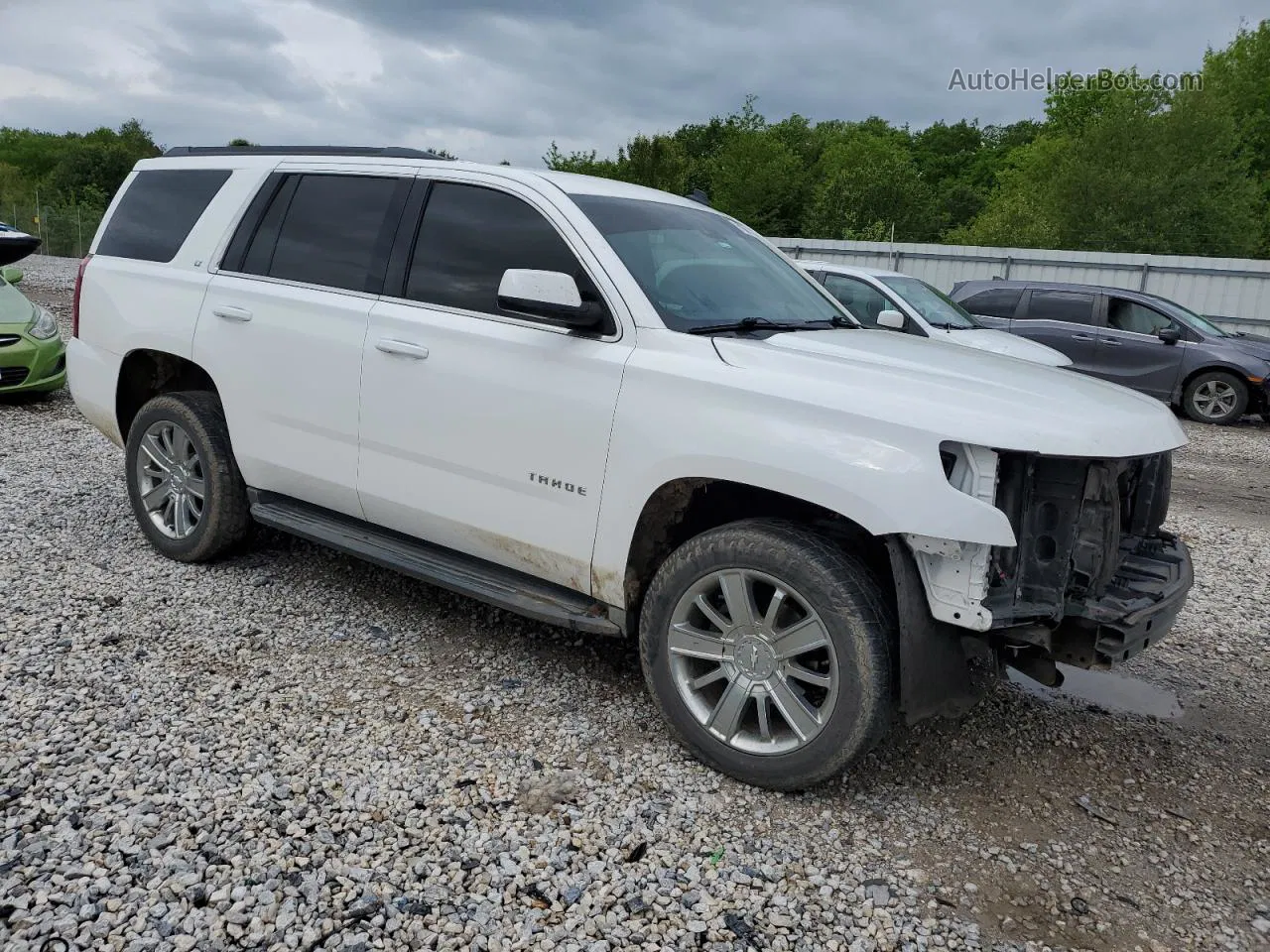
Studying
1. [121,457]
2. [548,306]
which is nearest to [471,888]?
[548,306]

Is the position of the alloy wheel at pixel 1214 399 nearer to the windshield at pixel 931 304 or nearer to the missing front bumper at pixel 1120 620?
the windshield at pixel 931 304

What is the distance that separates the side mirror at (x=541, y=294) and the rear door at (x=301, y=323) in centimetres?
95

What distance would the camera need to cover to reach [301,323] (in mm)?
4160

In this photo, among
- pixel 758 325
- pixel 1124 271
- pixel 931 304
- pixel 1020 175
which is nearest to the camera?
pixel 758 325

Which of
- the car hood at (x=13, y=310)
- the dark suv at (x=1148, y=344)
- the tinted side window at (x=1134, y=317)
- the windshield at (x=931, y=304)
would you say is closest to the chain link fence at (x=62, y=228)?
the car hood at (x=13, y=310)

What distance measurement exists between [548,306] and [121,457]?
18.7ft

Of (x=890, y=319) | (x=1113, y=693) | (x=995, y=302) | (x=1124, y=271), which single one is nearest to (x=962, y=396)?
(x=890, y=319)

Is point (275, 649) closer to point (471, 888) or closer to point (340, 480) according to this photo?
point (340, 480)

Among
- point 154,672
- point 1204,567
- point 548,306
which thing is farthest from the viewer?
point 1204,567

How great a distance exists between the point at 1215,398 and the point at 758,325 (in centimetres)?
1173

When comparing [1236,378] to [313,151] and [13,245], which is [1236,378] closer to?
[313,151]

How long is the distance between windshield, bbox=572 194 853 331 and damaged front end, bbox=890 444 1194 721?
1.19 m

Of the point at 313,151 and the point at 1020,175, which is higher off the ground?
the point at 1020,175

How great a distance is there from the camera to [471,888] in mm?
2641
